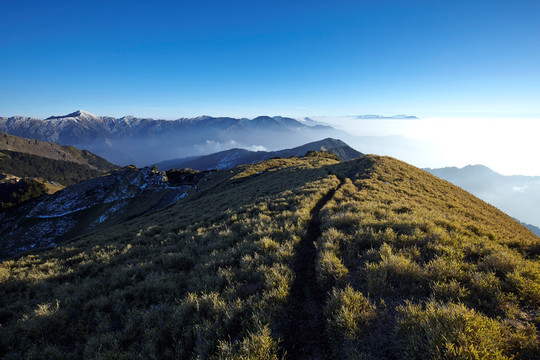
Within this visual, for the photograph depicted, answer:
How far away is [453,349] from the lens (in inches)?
125

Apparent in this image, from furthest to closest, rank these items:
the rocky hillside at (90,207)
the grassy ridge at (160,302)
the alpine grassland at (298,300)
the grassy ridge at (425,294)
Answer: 1. the rocky hillside at (90,207)
2. the grassy ridge at (160,302)
3. the alpine grassland at (298,300)
4. the grassy ridge at (425,294)

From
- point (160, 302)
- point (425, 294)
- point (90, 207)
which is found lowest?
point (90, 207)

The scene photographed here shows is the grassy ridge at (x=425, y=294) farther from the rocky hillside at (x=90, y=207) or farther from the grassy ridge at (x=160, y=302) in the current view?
the rocky hillside at (x=90, y=207)

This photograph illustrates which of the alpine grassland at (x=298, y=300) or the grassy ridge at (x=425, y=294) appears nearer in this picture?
the grassy ridge at (x=425, y=294)

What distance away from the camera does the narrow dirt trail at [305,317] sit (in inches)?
163

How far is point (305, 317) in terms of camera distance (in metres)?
4.88

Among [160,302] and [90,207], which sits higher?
[160,302]

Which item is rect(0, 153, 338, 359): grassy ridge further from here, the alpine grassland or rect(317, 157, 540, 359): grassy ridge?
rect(317, 157, 540, 359): grassy ridge

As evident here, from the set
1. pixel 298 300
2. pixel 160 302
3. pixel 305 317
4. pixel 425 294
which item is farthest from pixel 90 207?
pixel 425 294

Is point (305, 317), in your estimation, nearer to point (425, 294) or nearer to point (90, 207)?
point (425, 294)

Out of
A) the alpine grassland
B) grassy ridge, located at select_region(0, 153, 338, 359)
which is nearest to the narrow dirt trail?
the alpine grassland

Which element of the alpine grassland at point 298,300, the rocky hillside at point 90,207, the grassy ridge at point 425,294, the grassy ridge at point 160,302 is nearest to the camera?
the grassy ridge at point 425,294

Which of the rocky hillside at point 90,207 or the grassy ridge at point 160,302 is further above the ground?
the grassy ridge at point 160,302

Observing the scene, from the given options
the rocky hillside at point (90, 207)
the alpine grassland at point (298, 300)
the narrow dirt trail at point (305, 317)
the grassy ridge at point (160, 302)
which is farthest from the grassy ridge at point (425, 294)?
the rocky hillside at point (90, 207)
